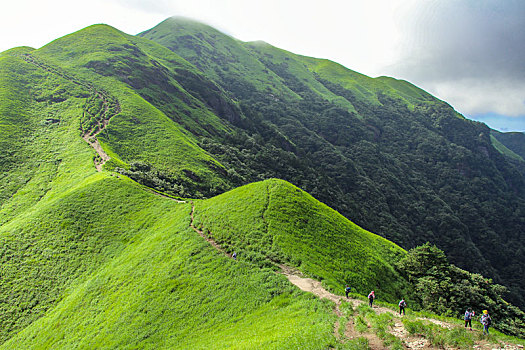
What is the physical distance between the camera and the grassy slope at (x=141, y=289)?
70.9ft

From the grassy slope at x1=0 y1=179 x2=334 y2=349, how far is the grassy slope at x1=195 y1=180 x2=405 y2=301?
3067mm

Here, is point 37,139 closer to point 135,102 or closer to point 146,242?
point 135,102

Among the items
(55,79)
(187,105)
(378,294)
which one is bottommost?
(378,294)

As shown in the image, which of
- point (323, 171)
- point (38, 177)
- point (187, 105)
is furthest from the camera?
point (323, 171)

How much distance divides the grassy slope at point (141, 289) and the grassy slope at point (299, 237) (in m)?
3.07

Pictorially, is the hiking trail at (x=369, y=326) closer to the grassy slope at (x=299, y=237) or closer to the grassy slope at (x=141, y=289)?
the grassy slope at (x=141, y=289)

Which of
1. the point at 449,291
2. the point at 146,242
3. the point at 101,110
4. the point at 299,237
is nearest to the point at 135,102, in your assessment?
the point at 101,110

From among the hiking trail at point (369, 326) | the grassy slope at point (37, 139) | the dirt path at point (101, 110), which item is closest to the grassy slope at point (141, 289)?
the hiking trail at point (369, 326)

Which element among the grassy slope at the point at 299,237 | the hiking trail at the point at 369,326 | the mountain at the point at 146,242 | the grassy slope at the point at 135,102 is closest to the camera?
the hiking trail at the point at 369,326

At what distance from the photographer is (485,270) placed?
444 feet

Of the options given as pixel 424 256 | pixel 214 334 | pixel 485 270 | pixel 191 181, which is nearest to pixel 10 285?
pixel 214 334

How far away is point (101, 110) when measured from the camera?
9094 cm

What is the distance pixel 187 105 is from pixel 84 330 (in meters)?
123

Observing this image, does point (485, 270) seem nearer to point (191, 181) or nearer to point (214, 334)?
point (191, 181)
